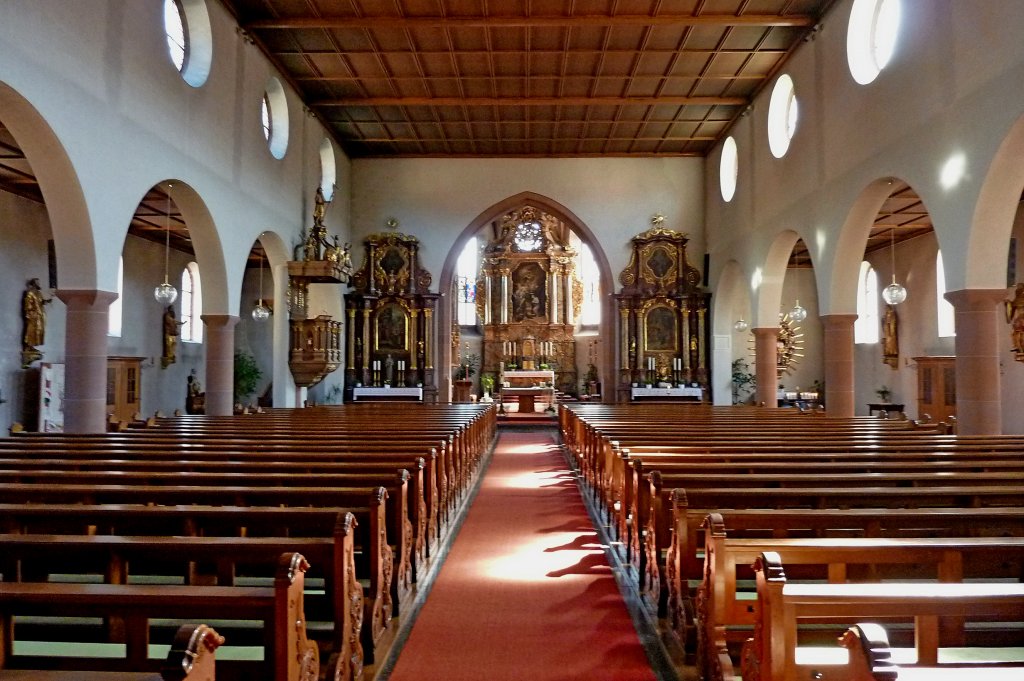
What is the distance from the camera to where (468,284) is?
32625mm

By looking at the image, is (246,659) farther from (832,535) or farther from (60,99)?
(60,99)

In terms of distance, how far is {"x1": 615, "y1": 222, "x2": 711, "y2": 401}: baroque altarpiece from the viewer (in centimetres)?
2277

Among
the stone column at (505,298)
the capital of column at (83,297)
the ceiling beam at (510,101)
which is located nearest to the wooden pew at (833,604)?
the capital of column at (83,297)

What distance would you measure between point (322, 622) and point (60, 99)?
318 inches

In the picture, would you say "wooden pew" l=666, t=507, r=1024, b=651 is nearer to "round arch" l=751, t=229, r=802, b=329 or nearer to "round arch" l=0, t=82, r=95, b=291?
"round arch" l=0, t=82, r=95, b=291

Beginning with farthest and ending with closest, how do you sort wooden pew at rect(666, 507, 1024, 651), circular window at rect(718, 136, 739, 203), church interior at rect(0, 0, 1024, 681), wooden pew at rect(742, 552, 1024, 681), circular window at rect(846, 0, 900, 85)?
circular window at rect(718, 136, 739, 203)
circular window at rect(846, 0, 900, 85)
church interior at rect(0, 0, 1024, 681)
wooden pew at rect(666, 507, 1024, 651)
wooden pew at rect(742, 552, 1024, 681)

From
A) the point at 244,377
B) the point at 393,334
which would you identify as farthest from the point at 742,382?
the point at 244,377

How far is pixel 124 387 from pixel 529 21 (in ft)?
40.8

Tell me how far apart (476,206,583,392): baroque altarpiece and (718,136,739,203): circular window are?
10745 millimetres

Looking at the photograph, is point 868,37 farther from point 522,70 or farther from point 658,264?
point 658,264

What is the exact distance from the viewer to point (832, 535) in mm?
4574

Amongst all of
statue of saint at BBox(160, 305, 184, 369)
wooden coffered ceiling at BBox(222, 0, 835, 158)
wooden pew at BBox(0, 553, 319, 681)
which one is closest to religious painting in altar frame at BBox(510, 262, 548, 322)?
wooden coffered ceiling at BBox(222, 0, 835, 158)

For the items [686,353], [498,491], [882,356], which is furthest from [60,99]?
[882,356]

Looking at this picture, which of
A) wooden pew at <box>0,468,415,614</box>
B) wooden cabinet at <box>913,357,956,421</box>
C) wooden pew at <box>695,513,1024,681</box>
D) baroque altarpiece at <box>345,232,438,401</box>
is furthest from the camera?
baroque altarpiece at <box>345,232,438,401</box>
